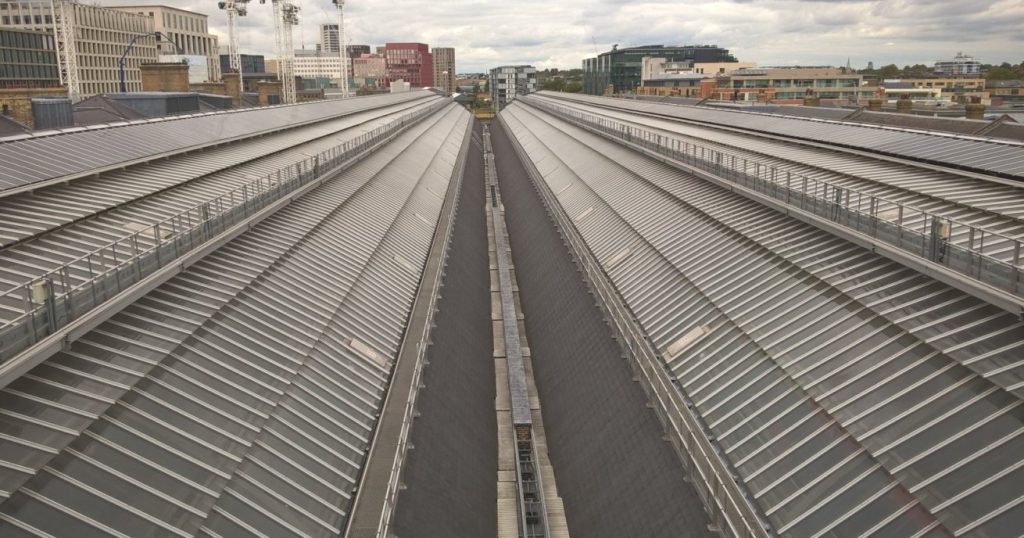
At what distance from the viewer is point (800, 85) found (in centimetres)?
12338

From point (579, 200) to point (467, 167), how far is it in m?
31.2

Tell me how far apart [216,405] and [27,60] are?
11373cm

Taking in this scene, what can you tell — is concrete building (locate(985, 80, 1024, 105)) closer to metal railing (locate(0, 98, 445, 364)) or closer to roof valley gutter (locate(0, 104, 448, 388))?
metal railing (locate(0, 98, 445, 364))

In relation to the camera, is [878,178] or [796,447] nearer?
[796,447]

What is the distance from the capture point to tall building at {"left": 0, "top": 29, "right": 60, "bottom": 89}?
9888 cm

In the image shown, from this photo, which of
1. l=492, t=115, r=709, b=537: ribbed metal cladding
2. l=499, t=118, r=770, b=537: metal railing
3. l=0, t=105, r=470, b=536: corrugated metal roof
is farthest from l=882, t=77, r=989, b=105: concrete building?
l=0, t=105, r=470, b=536: corrugated metal roof

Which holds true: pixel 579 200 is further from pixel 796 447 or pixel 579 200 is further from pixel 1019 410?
pixel 1019 410

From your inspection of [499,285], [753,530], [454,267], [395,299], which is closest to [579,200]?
[499,285]

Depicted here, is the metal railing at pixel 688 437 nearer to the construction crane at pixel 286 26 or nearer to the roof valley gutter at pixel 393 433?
the roof valley gutter at pixel 393 433

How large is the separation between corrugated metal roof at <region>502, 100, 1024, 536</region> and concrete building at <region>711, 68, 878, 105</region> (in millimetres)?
98885

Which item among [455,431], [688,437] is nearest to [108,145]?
[455,431]

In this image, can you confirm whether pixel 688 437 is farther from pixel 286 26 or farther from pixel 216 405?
pixel 286 26

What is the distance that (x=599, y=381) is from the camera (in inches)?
850

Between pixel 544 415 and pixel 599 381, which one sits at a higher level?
pixel 599 381
